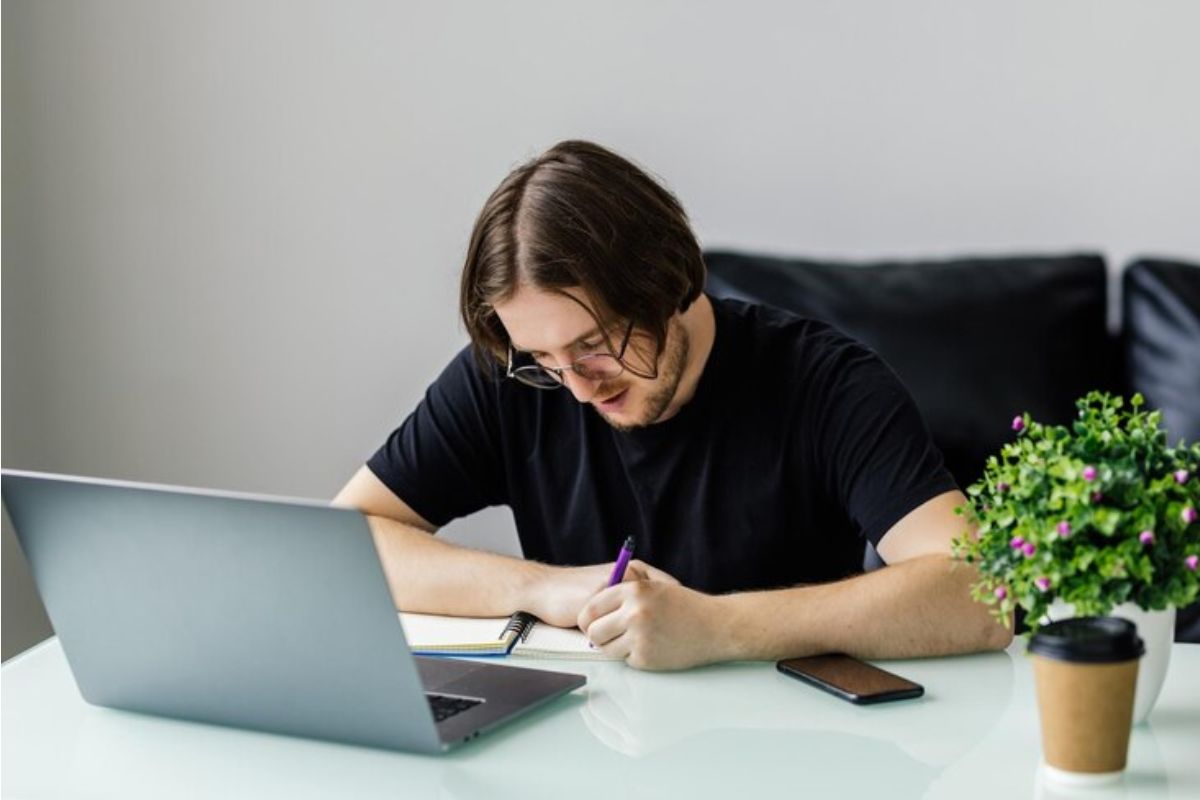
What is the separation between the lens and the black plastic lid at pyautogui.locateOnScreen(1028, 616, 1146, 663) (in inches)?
47.1

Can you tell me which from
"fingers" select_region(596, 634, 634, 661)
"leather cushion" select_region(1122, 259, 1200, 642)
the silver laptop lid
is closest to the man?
"fingers" select_region(596, 634, 634, 661)

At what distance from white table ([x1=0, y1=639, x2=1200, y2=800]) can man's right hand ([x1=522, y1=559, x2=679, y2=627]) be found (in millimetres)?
155

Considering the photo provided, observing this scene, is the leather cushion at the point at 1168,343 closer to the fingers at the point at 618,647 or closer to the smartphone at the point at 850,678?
the smartphone at the point at 850,678

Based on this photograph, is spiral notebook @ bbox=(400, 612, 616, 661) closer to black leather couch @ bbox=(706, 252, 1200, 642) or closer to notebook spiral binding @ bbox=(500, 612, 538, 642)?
notebook spiral binding @ bbox=(500, 612, 538, 642)

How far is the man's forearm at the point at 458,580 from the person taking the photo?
173 centimetres

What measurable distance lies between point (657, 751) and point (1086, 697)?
34 centimetres

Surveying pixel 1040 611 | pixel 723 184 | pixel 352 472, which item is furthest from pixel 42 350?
pixel 1040 611

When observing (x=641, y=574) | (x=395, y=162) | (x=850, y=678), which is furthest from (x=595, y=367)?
(x=395, y=162)

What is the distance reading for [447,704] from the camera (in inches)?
55.1

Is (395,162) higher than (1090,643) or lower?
higher

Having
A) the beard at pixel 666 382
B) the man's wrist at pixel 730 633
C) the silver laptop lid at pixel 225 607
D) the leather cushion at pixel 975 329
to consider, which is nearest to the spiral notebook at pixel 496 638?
the man's wrist at pixel 730 633

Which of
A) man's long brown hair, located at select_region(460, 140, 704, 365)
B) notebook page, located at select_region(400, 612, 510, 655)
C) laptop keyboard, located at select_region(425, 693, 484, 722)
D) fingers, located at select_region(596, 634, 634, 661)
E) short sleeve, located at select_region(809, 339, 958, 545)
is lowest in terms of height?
notebook page, located at select_region(400, 612, 510, 655)

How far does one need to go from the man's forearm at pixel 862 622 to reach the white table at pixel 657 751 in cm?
5

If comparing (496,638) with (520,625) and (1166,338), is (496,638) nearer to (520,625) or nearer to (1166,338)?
(520,625)
